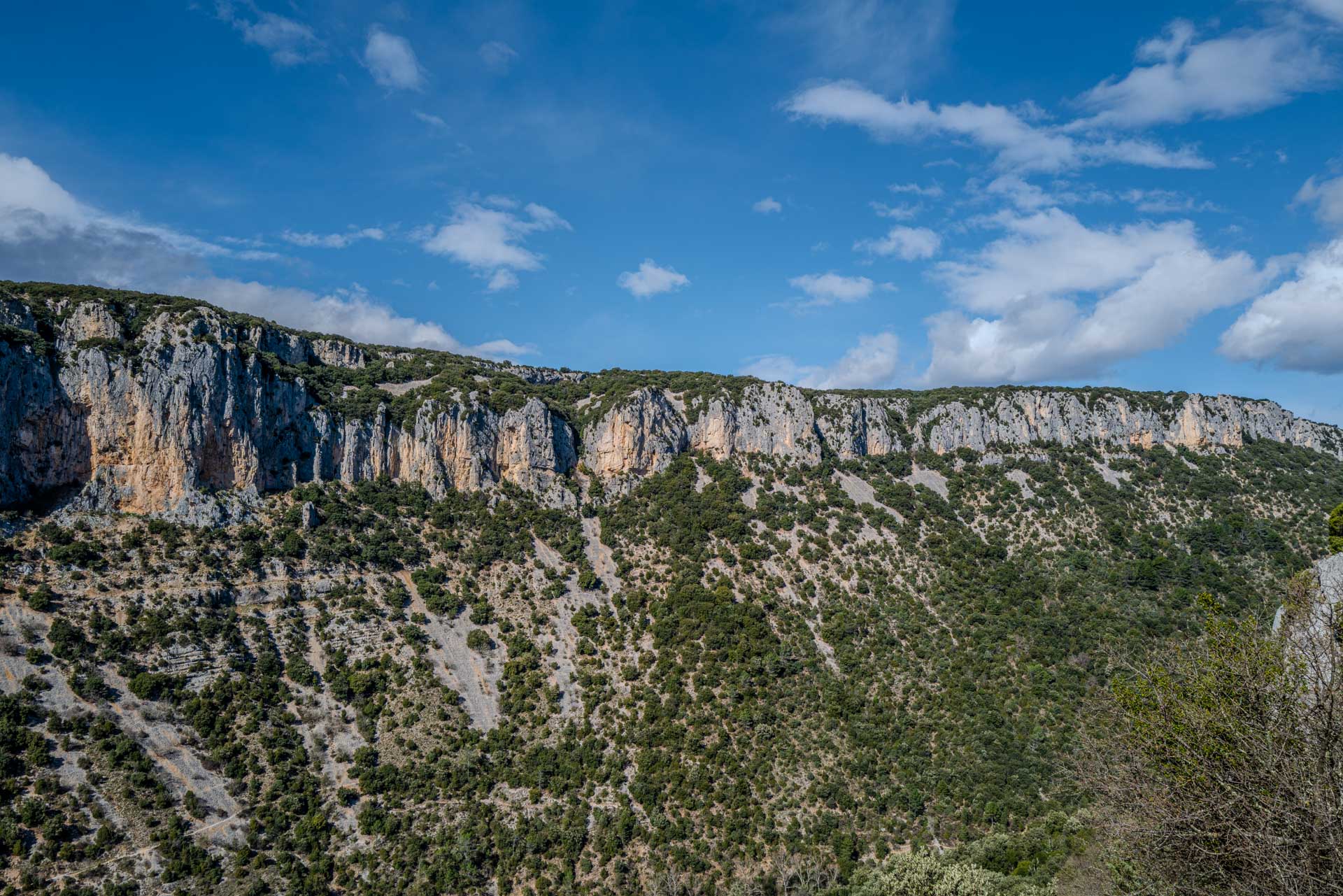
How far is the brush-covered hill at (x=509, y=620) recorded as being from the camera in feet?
132

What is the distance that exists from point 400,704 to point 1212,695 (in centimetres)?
5031

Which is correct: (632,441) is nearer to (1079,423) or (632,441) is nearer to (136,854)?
(136,854)

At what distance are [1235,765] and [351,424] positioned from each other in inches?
2834

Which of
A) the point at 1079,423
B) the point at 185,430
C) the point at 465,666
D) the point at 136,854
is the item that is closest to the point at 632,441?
the point at 465,666

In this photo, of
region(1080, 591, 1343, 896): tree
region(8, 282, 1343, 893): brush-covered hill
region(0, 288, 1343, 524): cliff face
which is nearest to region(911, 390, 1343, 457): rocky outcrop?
region(0, 288, 1343, 524): cliff face

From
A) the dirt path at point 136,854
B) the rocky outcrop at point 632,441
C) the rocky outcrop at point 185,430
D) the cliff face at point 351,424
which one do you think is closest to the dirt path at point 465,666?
the dirt path at point 136,854

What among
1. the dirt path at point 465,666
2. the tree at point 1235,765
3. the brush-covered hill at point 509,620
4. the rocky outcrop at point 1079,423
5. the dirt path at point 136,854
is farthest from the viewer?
the rocky outcrop at point 1079,423

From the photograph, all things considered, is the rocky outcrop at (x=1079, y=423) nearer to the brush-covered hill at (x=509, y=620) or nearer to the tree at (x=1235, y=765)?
the brush-covered hill at (x=509, y=620)

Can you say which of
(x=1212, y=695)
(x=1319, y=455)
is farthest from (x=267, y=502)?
(x=1319, y=455)

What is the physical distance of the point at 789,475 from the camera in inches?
3260

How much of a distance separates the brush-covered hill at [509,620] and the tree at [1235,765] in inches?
846

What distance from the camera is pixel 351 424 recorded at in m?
68.1

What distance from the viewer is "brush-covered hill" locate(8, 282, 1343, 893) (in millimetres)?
40156

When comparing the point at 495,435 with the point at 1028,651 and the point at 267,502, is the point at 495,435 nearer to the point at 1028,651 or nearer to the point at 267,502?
the point at 267,502
